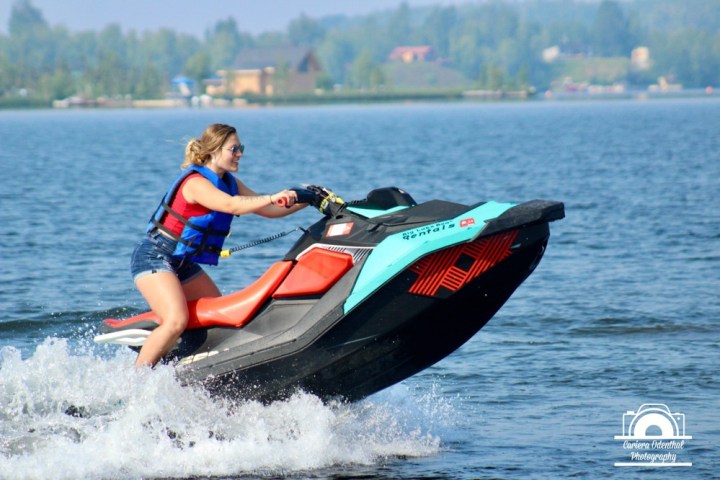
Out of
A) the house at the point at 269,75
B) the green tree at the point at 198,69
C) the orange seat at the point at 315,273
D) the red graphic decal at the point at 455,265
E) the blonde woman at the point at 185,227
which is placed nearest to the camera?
the red graphic decal at the point at 455,265

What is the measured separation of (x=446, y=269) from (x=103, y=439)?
218 cm

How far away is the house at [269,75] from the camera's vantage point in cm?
17812

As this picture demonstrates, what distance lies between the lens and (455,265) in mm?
6500

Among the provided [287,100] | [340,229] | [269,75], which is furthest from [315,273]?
[269,75]

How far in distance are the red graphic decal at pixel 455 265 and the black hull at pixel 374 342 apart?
0.04 metres

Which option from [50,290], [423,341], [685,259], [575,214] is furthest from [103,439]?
[575,214]

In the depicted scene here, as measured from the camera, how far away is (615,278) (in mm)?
13305

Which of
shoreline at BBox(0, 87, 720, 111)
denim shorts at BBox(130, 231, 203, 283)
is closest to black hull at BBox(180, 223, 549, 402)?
denim shorts at BBox(130, 231, 203, 283)

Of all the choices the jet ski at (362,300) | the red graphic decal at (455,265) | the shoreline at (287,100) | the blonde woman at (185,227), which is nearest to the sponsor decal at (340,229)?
the jet ski at (362,300)

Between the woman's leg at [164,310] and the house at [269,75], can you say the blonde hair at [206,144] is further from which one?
the house at [269,75]

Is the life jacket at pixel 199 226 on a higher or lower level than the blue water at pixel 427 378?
higher

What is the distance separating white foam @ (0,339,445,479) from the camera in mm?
6773

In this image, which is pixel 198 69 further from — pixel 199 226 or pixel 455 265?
pixel 455 265

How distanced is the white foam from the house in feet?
554
